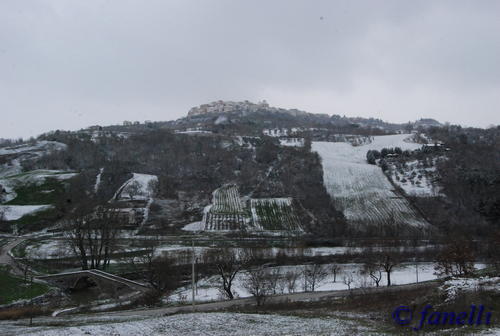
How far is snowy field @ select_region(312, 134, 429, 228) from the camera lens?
8100 cm

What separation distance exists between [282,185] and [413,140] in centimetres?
8311

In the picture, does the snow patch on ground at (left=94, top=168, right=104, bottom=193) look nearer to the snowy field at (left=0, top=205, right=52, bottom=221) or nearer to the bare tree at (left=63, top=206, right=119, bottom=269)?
the snowy field at (left=0, top=205, right=52, bottom=221)

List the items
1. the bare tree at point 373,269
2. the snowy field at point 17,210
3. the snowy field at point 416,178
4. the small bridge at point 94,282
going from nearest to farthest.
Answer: the bare tree at point 373,269, the small bridge at point 94,282, the snowy field at point 17,210, the snowy field at point 416,178

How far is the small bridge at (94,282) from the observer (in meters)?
42.6

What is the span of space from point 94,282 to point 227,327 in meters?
34.6

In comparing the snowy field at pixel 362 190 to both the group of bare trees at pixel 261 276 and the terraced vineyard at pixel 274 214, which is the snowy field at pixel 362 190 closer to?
the terraced vineyard at pixel 274 214

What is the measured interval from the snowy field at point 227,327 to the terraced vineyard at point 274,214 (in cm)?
5538

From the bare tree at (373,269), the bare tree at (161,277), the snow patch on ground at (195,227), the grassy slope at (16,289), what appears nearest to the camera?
the grassy slope at (16,289)

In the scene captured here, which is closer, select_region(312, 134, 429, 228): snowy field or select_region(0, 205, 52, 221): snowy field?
select_region(0, 205, 52, 221): snowy field

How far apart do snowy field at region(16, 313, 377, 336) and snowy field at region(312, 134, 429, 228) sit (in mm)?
59017

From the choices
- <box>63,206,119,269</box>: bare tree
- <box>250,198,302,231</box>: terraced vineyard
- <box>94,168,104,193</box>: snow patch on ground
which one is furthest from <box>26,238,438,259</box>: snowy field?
<box>94,168,104,193</box>: snow patch on ground

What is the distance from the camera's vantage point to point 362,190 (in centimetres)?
10125

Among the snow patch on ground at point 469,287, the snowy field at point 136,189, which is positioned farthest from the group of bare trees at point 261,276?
the snowy field at point 136,189

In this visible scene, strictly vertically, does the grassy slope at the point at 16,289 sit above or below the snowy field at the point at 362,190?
below
